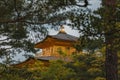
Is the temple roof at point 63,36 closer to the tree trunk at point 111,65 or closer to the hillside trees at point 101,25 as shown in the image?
the tree trunk at point 111,65

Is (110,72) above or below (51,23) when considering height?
below

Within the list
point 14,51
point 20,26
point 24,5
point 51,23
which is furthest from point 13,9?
point 14,51

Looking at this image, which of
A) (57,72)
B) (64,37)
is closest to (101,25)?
(57,72)

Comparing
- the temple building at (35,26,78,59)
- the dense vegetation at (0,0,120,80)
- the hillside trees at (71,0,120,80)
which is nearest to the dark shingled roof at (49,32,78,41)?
the temple building at (35,26,78,59)

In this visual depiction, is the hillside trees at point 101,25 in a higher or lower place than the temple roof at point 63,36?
higher

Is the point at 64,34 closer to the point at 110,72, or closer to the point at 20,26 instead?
the point at 20,26

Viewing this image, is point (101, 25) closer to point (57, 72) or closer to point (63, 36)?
point (57, 72)

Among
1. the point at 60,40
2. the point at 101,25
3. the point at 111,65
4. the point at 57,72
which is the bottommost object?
the point at 60,40

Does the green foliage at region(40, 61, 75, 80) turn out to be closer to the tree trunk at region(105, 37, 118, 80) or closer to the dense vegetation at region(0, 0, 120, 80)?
the dense vegetation at region(0, 0, 120, 80)

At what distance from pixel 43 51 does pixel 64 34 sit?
7.40ft

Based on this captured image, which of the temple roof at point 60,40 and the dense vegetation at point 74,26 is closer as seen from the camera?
the dense vegetation at point 74,26

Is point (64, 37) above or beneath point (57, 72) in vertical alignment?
beneath

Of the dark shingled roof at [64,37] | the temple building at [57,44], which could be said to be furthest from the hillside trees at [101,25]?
the dark shingled roof at [64,37]

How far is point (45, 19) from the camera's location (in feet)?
32.4
